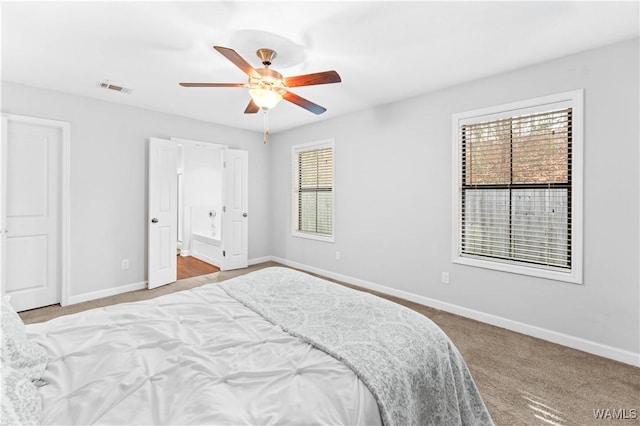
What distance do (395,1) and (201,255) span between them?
550cm

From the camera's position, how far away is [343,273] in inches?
177

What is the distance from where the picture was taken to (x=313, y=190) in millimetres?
A: 5027

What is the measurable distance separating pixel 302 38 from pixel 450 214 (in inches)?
91.6

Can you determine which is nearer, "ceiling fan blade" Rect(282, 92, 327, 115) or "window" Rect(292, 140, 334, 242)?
"ceiling fan blade" Rect(282, 92, 327, 115)

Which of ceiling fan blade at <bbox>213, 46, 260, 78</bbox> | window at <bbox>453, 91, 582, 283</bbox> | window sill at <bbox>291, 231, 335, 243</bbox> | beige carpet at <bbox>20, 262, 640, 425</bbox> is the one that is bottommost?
beige carpet at <bbox>20, 262, 640, 425</bbox>

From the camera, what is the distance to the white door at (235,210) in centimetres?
502

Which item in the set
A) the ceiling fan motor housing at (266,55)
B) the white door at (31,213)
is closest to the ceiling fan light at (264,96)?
the ceiling fan motor housing at (266,55)

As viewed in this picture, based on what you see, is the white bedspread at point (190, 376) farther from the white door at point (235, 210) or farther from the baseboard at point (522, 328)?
the white door at point (235, 210)

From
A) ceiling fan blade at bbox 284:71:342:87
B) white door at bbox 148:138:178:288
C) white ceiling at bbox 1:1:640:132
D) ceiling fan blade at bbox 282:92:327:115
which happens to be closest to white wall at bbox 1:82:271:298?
white door at bbox 148:138:178:288

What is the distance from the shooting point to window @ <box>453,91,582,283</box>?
8.57 feet

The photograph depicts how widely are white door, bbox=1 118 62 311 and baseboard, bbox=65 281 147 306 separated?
185mm

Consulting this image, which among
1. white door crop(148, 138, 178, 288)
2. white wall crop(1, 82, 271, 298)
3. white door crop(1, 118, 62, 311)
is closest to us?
white door crop(1, 118, 62, 311)

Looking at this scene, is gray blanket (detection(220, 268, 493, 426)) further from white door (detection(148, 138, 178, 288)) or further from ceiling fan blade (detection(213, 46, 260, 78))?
white door (detection(148, 138, 178, 288))

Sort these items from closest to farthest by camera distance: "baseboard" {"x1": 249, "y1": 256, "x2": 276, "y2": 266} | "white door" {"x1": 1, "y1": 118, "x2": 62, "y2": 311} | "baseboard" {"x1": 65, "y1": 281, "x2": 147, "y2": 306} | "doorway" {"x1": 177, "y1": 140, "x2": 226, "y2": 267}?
1. "white door" {"x1": 1, "y1": 118, "x2": 62, "y2": 311}
2. "baseboard" {"x1": 65, "y1": 281, "x2": 147, "y2": 306}
3. "baseboard" {"x1": 249, "y1": 256, "x2": 276, "y2": 266}
4. "doorway" {"x1": 177, "y1": 140, "x2": 226, "y2": 267}
